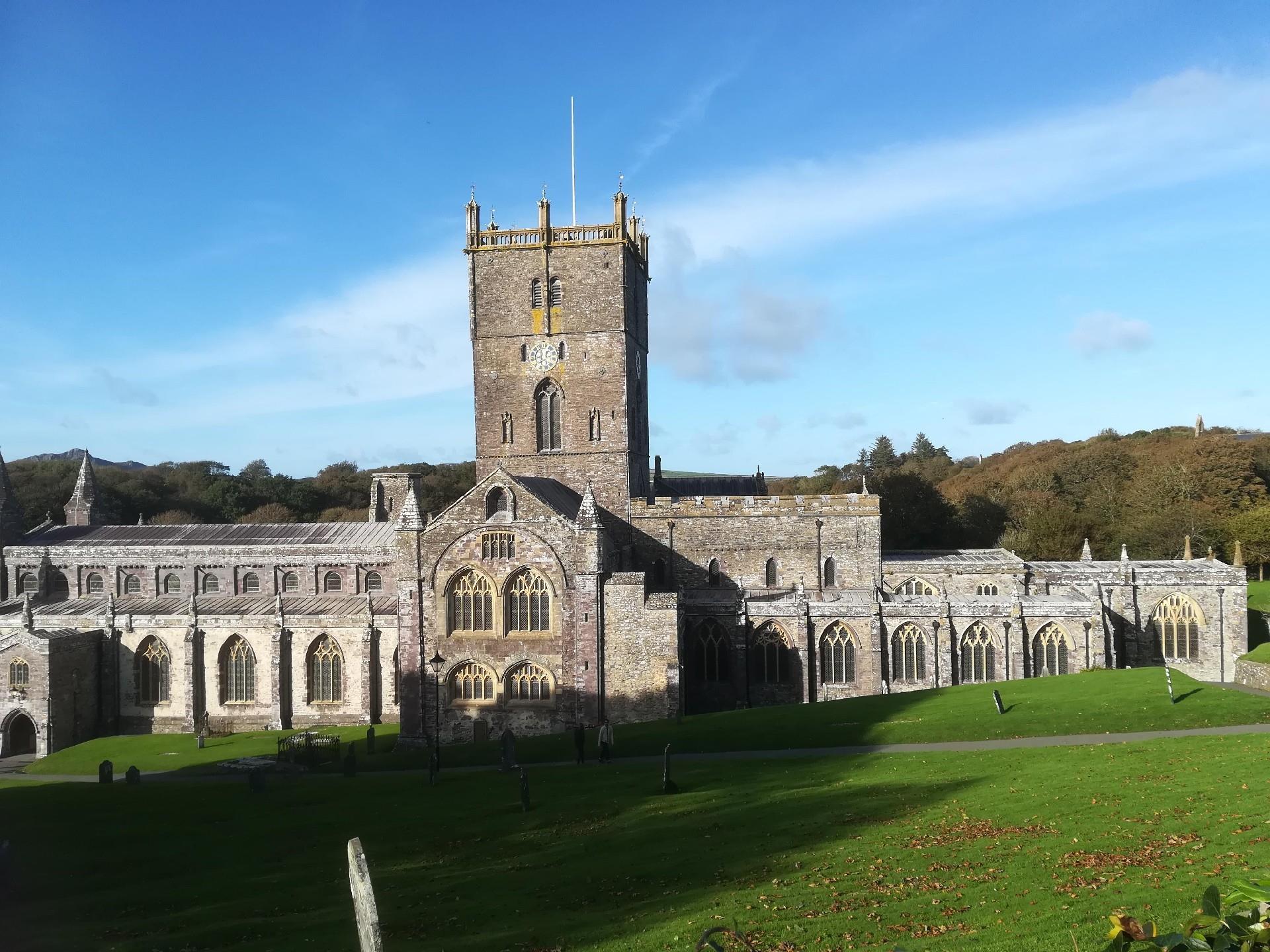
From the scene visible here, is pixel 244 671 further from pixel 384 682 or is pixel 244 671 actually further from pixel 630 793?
pixel 630 793

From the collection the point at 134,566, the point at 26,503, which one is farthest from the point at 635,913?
the point at 26,503

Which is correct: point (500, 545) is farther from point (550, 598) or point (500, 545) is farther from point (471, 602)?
point (550, 598)

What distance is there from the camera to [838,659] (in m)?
42.4

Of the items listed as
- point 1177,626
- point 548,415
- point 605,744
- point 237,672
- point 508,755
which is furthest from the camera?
point 548,415

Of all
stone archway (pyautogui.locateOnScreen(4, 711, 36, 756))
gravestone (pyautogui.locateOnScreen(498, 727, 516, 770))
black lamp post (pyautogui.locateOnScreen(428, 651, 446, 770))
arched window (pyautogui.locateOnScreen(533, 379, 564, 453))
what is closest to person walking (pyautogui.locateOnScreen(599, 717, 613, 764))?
gravestone (pyautogui.locateOnScreen(498, 727, 516, 770))

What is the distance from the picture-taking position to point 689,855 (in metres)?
18.7

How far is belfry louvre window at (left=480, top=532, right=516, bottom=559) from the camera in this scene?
39500 mm

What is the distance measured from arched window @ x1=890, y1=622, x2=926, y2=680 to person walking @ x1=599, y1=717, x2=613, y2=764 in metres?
16.0

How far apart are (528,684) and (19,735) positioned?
2568cm

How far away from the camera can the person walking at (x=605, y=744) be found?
3139 centimetres

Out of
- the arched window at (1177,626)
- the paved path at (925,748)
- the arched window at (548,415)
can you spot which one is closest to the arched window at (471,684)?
Answer: the paved path at (925,748)

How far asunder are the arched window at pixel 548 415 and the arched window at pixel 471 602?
975cm

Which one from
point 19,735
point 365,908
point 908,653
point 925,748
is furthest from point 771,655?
point 19,735

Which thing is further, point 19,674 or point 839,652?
point 19,674
